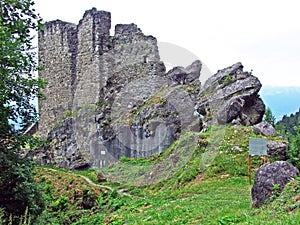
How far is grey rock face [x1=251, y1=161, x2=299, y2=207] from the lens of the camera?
967cm

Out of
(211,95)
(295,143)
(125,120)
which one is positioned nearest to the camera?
(295,143)

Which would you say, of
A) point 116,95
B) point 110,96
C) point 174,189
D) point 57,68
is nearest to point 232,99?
point 174,189

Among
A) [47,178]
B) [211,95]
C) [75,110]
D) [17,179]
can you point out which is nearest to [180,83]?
[211,95]

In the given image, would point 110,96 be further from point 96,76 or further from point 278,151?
point 278,151

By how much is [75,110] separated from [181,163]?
10.7 meters

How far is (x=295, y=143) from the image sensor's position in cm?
1670

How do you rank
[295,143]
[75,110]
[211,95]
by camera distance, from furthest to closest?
[75,110] < [211,95] < [295,143]

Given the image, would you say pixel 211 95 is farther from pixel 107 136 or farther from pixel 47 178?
pixel 47 178

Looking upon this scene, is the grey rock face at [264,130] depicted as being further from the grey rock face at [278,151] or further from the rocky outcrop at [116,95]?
the rocky outcrop at [116,95]

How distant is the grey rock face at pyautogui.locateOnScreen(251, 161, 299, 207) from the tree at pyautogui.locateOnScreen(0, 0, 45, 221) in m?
6.11

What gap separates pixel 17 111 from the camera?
1243 centimetres

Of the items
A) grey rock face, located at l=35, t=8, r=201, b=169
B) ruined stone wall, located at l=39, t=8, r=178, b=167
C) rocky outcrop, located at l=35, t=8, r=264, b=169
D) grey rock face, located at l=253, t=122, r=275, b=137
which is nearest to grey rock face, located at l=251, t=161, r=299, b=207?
grey rock face, located at l=253, t=122, r=275, b=137

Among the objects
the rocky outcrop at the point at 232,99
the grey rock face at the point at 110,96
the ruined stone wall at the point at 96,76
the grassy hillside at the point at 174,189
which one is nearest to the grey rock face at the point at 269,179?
the grassy hillside at the point at 174,189

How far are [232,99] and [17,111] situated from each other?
1044cm
